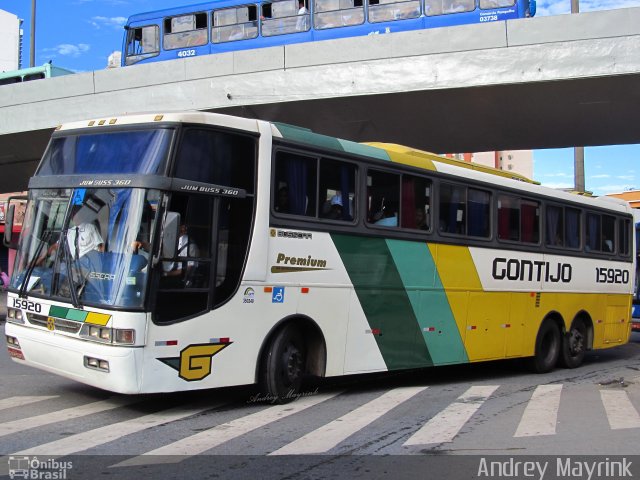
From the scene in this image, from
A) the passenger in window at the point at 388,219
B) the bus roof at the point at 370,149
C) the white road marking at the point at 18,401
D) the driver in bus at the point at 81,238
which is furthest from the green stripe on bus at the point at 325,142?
the white road marking at the point at 18,401

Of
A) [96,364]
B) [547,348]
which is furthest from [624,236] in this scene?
[96,364]

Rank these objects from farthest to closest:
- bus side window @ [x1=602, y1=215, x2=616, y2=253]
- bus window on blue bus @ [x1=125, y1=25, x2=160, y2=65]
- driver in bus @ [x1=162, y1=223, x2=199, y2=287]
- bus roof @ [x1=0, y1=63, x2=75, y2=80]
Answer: bus roof @ [x1=0, y1=63, x2=75, y2=80] → bus window on blue bus @ [x1=125, y1=25, x2=160, y2=65] → bus side window @ [x1=602, y1=215, x2=616, y2=253] → driver in bus @ [x1=162, y1=223, x2=199, y2=287]

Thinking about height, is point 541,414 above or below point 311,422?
below

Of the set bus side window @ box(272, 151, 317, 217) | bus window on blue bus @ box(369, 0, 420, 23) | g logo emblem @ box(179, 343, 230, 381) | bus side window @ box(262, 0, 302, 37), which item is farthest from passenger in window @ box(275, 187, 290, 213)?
bus side window @ box(262, 0, 302, 37)

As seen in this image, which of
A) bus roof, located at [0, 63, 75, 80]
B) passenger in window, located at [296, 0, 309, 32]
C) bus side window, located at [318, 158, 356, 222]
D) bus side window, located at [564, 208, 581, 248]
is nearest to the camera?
bus side window, located at [318, 158, 356, 222]

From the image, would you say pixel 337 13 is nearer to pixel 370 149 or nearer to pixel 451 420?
pixel 370 149

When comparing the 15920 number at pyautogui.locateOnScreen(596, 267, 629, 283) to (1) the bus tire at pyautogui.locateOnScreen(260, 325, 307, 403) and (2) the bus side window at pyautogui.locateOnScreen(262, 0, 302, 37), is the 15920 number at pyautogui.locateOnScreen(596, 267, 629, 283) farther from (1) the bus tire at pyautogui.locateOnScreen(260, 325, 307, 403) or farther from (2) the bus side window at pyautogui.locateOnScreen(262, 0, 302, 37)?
(2) the bus side window at pyautogui.locateOnScreen(262, 0, 302, 37)

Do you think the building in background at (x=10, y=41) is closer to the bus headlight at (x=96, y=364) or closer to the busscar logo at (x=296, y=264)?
the busscar logo at (x=296, y=264)

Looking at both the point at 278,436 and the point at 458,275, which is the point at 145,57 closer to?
the point at 458,275

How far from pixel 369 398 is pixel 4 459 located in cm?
464

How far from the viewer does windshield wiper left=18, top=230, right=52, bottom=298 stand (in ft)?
22.9

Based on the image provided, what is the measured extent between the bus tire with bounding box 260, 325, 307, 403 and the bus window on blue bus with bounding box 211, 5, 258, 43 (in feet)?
50.0

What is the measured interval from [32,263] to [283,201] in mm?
2898

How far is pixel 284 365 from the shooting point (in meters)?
7.45
